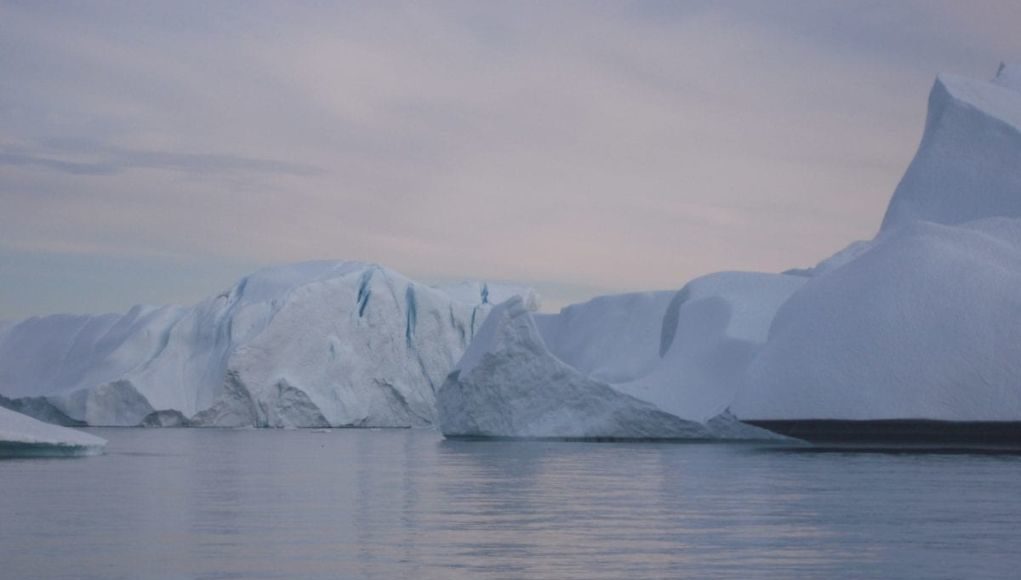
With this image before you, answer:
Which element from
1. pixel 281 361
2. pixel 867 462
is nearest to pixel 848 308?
pixel 867 462

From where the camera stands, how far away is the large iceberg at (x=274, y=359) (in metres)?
38.6

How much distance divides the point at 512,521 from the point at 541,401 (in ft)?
57.8

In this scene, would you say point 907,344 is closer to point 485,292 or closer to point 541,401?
point 541,401

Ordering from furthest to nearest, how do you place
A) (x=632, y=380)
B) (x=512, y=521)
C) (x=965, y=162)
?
(x=632, y=380)
(x=965, y=162)
(x=512, y=521)

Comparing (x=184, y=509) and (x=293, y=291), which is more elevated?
(x=293, y=291)

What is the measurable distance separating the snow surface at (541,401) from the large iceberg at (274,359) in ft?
43.4

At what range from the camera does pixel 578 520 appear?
26.4ft

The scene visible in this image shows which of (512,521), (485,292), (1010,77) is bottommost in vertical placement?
(512,521)

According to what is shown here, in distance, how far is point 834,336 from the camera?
1944 centimetres

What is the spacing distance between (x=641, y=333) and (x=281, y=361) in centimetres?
1310

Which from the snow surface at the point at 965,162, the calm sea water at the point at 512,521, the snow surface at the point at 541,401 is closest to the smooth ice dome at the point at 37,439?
the calm sea water at the point at 512,521

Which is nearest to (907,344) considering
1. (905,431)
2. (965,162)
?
(905,431)

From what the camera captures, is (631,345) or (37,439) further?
(631,345)

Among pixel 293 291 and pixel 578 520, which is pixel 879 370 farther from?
pixel 293 291
